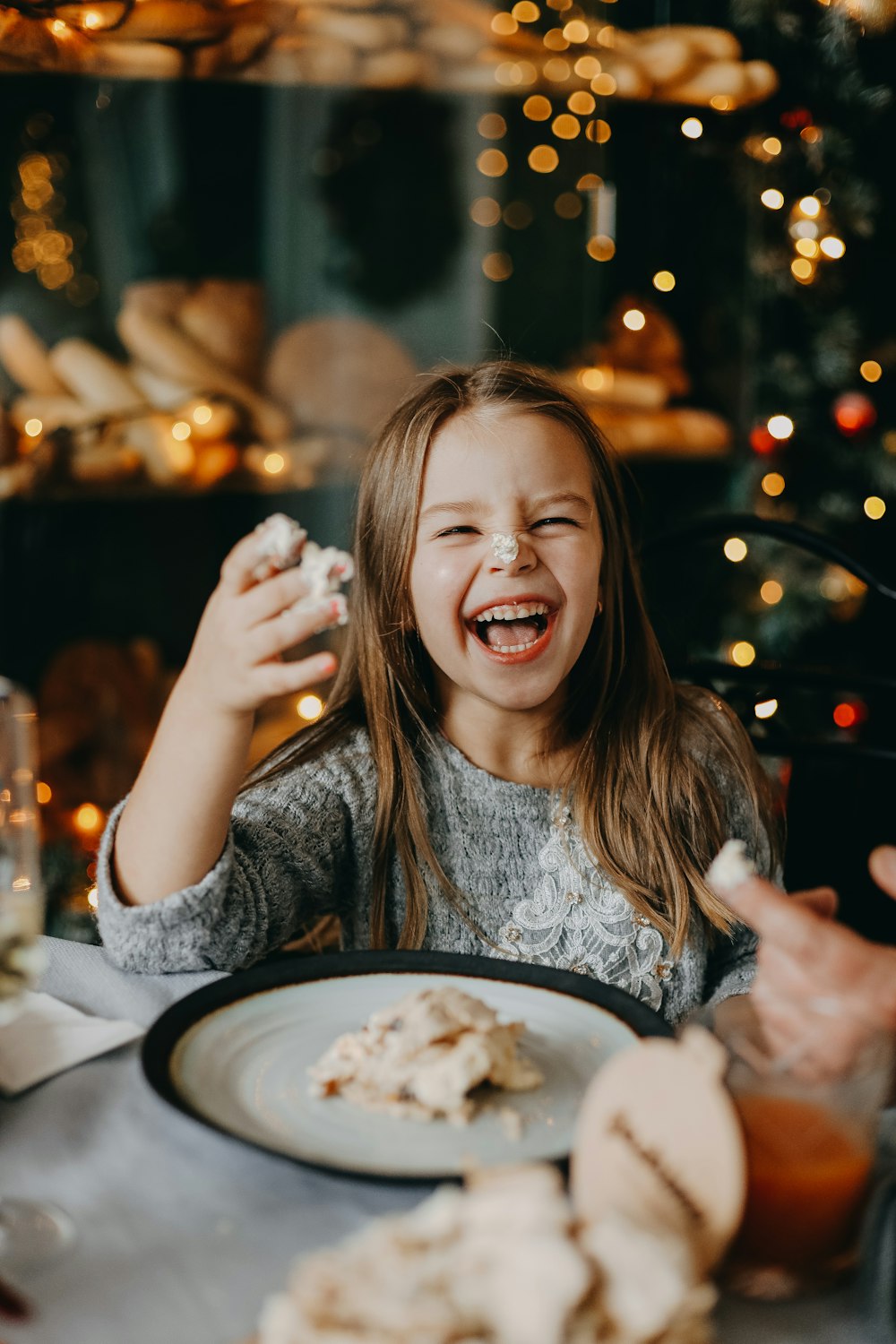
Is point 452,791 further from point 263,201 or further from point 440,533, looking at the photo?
point 263,201

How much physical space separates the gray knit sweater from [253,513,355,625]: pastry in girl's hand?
0.29 m

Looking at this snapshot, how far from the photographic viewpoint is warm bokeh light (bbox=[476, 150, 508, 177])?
2723 mm

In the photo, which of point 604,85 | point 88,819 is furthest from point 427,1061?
point 604,85

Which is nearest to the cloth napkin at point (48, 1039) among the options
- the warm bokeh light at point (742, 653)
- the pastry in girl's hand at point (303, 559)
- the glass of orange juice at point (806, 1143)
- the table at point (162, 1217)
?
the table at point (162, 1217)

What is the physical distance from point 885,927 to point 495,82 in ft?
6.61

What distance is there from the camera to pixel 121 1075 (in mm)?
767

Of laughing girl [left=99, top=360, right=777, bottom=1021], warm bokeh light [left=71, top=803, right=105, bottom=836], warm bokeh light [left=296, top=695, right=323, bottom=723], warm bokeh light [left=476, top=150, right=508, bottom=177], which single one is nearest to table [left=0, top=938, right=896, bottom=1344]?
laughing girl [left=99, top=360, right=777, bottom=1021]

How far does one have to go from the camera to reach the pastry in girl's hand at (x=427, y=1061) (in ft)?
2.23

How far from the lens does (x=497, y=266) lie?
2.79 meters

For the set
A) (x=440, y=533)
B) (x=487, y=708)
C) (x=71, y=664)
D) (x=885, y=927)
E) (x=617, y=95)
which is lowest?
(x=885, y=927)

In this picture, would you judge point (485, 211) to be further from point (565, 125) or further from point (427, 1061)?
point (427, 1061)

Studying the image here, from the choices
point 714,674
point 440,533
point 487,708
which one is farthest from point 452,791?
point 714,674

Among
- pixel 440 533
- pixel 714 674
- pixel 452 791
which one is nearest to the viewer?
pixel 440 533

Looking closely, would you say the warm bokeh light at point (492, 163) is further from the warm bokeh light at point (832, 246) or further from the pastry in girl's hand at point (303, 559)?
the pastry in girl's hand at point (303, 559)
